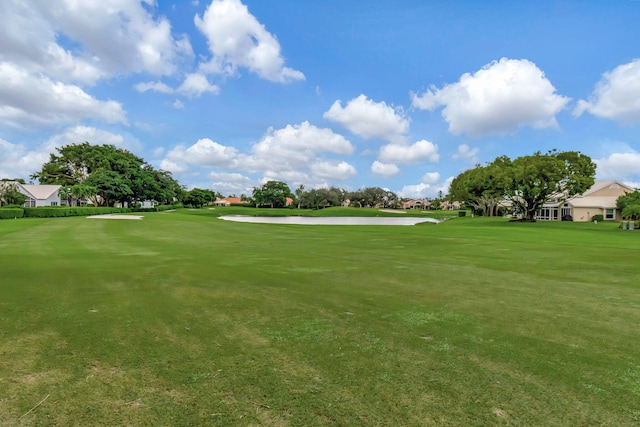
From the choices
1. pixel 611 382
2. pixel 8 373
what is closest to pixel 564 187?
pixel 611 382

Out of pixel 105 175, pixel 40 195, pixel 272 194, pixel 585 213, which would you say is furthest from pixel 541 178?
pixel 272 194

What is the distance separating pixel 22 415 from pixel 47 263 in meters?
9.39

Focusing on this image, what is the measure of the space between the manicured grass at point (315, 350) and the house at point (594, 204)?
2161 inches

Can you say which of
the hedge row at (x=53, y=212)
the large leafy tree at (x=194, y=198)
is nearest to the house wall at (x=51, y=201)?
the hedge row at (x=53, y=212)

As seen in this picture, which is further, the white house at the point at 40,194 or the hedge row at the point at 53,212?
the white house at the point at 40,194

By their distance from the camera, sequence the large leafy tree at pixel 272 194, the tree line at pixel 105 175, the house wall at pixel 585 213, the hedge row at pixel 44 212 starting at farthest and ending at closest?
the large leafy tree at pixel 272 194, the tree line at pixel 105 175, the house wall at pixel 585 213, the hedge row at pixel 44 212

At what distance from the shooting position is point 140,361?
4039 mm

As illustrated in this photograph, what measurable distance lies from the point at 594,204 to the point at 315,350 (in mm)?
66881

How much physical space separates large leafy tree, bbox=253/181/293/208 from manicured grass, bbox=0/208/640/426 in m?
119

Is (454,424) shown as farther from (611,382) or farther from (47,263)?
(47,263)

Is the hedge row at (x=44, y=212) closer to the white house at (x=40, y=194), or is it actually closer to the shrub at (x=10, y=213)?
the shrub at (x=10, y=213)

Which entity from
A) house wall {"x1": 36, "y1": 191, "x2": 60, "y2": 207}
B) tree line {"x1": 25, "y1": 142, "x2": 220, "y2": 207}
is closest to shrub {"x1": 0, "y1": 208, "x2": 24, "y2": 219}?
tree line {"x1": 25, "y1": 142, "x2": 220, "y2": 207}

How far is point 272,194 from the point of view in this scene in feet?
416

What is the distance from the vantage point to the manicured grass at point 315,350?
3143mm
